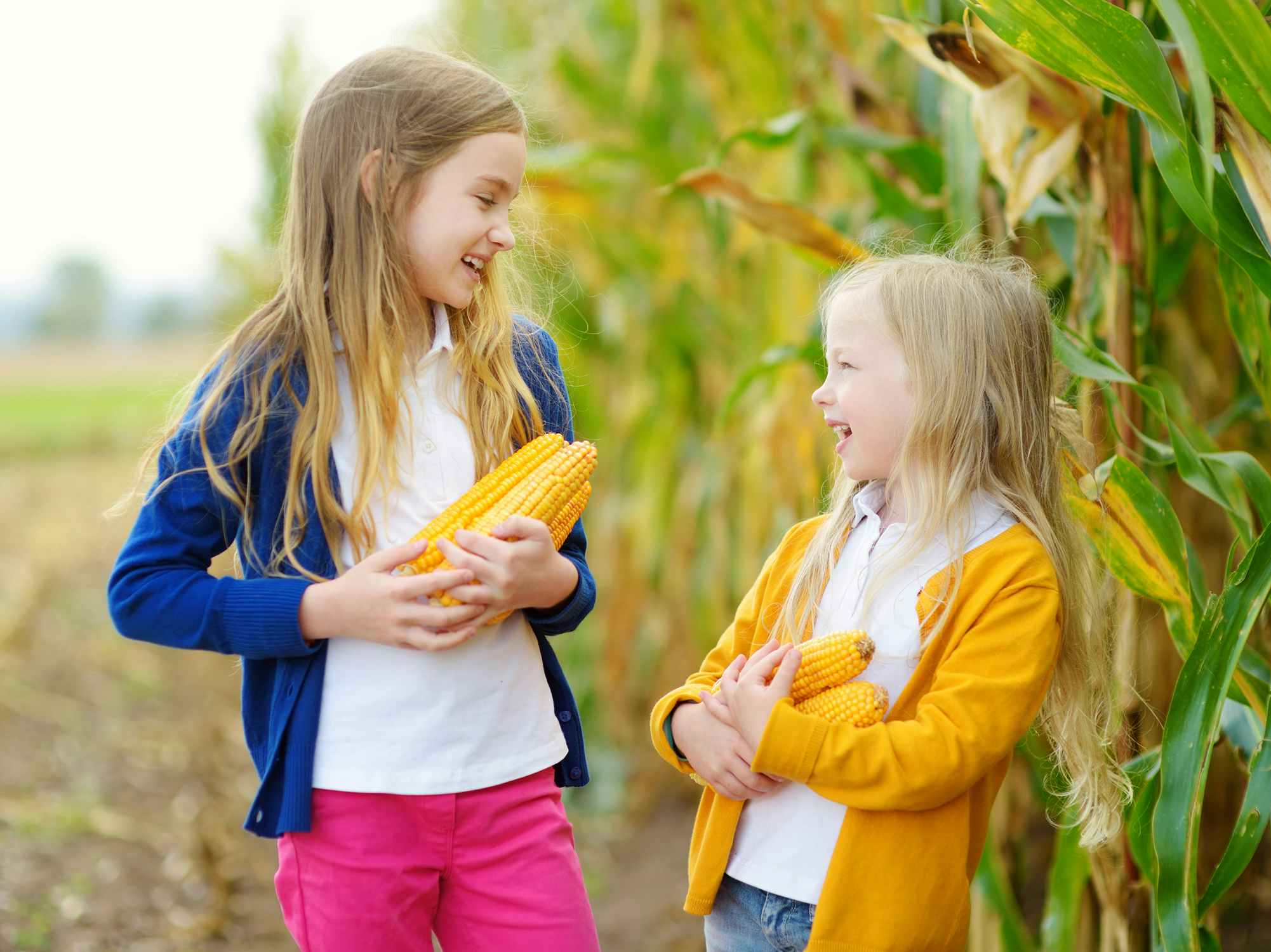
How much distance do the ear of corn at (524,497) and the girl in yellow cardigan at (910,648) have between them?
0.22 m

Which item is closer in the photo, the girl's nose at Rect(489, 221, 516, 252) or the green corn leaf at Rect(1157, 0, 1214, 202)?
the green corn leaf at Rect(1157, 0, 1214, 202)

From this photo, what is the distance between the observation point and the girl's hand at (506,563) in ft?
3.68

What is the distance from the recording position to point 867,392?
114 cm

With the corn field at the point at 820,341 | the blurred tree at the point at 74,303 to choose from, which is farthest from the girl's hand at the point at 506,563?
the blurred tree at the point at 74,303

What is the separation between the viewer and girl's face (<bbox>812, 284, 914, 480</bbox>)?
1138mm

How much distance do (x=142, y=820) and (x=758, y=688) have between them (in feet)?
9.02

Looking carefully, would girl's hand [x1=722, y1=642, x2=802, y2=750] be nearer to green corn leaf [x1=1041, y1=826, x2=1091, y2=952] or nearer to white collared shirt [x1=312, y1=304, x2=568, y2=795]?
white collared shirt [x1=312, y1=304, x2=568, y2=795]

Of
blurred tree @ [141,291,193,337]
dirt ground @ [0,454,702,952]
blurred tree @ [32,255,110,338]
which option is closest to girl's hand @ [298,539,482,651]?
dirt ground @ [0,454,702,952]

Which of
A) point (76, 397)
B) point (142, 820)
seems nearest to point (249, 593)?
point (142, 820)

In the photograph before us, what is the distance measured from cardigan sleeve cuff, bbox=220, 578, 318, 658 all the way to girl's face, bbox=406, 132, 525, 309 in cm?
34

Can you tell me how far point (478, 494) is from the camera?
46.1 inches

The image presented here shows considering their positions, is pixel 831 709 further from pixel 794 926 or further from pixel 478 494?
pixel 478 494

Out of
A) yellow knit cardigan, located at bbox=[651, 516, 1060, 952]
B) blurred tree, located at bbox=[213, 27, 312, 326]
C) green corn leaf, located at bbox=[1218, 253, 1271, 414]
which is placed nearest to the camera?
yellow knit cardigan, located at bbox=[651, 516, 1060, 952]

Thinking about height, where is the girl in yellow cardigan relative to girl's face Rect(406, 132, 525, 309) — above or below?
below
